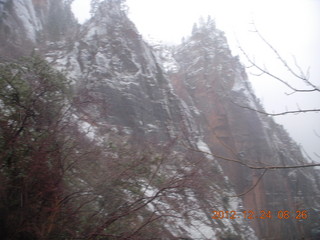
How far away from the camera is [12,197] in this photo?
16.7 ft

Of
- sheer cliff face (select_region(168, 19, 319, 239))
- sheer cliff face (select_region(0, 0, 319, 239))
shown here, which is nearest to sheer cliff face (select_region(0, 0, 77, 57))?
sheer cliff face (select_region(0, 0, 319, 239))

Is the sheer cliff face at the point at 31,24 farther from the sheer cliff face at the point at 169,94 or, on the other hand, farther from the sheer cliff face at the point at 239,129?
the sheer cliff face at the point at 239,129

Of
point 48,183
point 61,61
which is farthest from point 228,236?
point 61,61

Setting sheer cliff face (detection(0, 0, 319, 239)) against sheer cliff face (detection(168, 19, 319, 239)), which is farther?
sheer cliff face (detection(168, 19, 319, 239))

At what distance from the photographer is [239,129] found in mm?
28547

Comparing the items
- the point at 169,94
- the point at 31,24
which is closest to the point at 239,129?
the point at 169,94

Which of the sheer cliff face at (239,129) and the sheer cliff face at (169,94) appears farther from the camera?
the sheer cliff face at (239,129)

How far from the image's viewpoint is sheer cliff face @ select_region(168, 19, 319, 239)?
23844 mm

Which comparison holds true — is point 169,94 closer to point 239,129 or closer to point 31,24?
point 239,129

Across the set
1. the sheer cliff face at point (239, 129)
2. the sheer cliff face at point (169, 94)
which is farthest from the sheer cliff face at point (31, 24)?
the sheer cliff face at point (239, 129)

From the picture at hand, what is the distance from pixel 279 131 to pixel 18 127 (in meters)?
33.8

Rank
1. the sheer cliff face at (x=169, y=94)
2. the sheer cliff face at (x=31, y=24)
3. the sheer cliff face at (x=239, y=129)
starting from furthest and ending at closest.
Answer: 1. the sheer cliff face at (x=239, y=129)
2. the sheer cliff face at (x=31, y=24)
3. the sheer cliff face at (x=169, y=94)

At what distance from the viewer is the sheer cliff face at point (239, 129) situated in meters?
23.8

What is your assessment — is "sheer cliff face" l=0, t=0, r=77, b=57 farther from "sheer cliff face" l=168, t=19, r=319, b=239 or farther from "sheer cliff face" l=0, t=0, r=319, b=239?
"sheer cliff face" l=168, t=19, r=319, b=239
